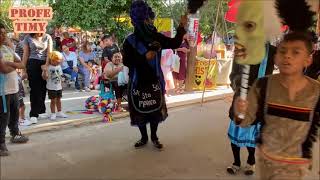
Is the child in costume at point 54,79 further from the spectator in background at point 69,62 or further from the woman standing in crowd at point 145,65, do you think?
the spectator in background at point 69,62

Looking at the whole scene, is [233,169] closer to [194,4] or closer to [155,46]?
[155,46]

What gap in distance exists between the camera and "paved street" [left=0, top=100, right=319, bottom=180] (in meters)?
4.73

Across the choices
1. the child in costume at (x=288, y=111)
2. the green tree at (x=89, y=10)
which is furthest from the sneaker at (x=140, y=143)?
the green tree at (x=89, y=10)

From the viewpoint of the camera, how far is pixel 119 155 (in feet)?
17.7

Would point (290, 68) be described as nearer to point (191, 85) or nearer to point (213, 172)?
point (213, 172)

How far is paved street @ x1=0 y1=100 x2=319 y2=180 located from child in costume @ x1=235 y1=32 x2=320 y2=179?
1257 millimetres

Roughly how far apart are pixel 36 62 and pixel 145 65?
2.27 metres

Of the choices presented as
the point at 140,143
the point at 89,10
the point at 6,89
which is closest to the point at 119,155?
the point at 140,143

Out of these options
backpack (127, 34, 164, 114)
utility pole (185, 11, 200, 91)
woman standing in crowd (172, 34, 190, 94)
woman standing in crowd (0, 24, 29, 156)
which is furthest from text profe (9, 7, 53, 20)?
utility pole (185, 11, 200, 91)

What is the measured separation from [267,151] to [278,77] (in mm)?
461

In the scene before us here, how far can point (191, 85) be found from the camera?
36.4ft

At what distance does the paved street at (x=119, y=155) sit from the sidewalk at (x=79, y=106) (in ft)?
0.71

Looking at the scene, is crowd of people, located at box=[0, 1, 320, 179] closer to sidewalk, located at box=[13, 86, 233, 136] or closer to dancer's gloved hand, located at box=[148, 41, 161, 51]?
dancer's gloved hand, located at box=[148, 41, 161, 51]

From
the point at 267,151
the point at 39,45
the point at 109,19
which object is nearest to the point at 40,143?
the point at 39,45
